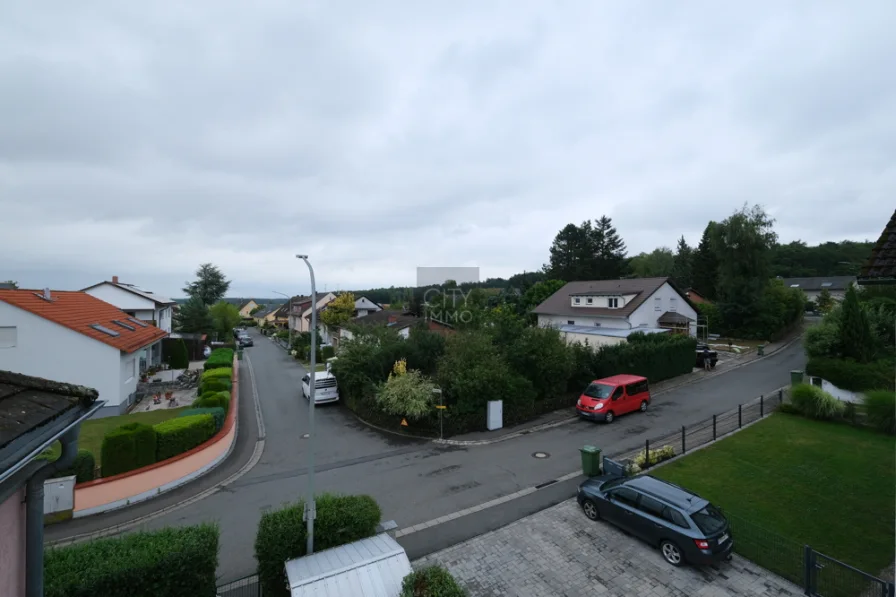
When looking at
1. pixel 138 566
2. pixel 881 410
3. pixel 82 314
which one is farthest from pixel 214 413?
pixel 881 410

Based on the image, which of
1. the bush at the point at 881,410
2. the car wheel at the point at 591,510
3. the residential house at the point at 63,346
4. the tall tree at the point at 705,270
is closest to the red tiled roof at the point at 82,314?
the residential house at the point at 63,346

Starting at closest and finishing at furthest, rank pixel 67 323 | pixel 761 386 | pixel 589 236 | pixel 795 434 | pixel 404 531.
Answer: pixel 404 531, pixel 795 434, pixel 67 323, pixel 761 386, pixel 589 236

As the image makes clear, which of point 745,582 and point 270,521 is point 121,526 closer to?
point 270,521

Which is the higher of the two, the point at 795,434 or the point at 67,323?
the point at 67,323

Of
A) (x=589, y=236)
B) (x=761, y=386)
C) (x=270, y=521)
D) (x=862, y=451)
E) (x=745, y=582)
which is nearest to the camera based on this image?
(x=270, y=521)

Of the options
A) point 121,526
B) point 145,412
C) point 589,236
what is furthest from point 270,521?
point 589,236

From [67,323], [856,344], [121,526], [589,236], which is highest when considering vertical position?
[589,236]
